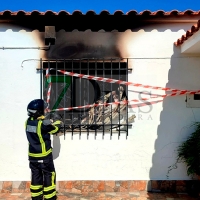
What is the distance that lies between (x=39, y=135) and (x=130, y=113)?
1846 mm

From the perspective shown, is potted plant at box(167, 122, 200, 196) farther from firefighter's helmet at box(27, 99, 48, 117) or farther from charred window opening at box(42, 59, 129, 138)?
firefighter's helmet at box(27, 99, 48, 117)

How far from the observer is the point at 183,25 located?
5.30 metres

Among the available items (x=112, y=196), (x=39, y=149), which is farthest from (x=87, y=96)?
(x=112, y=196)

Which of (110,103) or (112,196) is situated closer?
(112,196)

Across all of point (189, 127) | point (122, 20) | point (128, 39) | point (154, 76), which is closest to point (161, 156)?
point (189, 127)

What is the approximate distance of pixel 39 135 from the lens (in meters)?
4.48

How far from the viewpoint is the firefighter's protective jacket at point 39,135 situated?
4469 millimetres

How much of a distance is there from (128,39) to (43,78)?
182cm

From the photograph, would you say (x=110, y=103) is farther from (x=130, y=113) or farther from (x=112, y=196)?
(x=112, y=196)

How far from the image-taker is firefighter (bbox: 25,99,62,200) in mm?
4480

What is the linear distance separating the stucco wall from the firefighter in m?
0.82

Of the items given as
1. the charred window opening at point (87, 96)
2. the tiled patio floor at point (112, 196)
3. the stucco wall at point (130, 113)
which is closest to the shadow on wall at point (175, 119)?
the stucco wall at point (130, 113)

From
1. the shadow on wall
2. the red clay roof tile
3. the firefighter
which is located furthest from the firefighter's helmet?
the red clay roof tile

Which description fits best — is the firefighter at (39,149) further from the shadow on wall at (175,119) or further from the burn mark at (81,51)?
the shadow on wall at (175,119)
